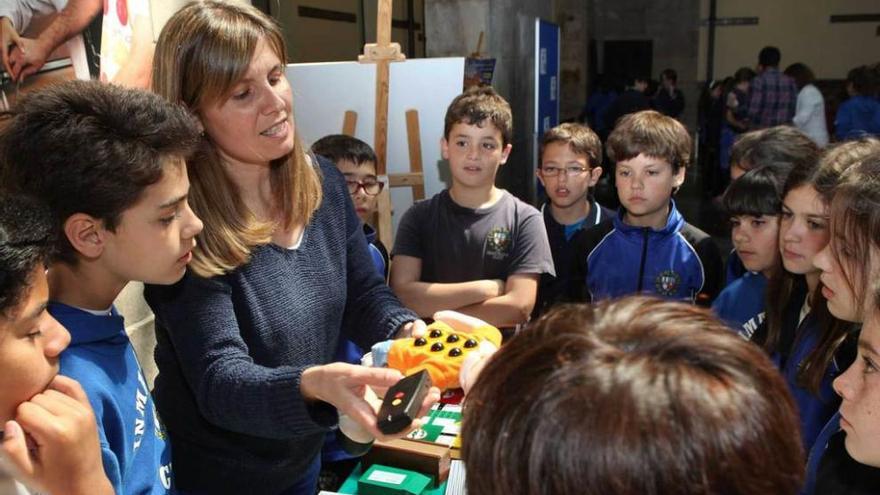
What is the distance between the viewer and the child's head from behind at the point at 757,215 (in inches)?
88.5

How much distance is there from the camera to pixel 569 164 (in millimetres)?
2996

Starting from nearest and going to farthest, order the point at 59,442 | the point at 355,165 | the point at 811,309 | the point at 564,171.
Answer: the point at 59,442 < the point at 811,309 < the point at 355,165 < the point at 564,171

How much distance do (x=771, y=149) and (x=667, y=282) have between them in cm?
65

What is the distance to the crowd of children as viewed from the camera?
0.58 metres

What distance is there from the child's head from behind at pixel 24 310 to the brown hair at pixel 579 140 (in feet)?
7.71

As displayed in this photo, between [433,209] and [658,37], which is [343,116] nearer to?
[433,209]

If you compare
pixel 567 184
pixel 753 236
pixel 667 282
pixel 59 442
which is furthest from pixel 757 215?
pixel 59 442

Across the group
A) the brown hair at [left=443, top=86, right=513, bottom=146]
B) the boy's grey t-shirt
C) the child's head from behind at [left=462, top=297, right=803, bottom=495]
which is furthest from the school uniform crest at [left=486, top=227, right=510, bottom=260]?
the child's head from behind at [left=462, top=297, right=803, bottom=495]

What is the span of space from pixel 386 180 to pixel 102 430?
2.48m

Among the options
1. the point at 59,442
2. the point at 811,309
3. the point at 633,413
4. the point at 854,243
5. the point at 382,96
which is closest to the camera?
the point at 633,413

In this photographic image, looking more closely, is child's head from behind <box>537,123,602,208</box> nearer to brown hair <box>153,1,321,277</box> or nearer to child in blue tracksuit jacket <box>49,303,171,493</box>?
brown hair <box>153,1,321,277</box>

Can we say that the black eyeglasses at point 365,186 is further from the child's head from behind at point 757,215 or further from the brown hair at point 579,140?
the child's head from behind at point 757,215

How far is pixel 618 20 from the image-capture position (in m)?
14.1

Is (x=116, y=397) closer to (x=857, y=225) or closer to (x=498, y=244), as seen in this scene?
(x=857, y=225)
